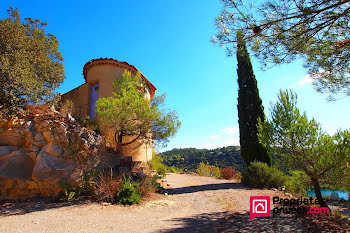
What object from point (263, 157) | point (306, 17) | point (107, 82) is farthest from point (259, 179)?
point (107, 82)

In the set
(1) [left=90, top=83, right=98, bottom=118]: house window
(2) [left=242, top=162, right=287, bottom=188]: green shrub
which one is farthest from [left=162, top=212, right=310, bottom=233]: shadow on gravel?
(1) [left=90, top=83, right=98, bottom=118]: house window

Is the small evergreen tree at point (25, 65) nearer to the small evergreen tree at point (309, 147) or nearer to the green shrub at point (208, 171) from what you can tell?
the small evergreen tree at point (309, 147)

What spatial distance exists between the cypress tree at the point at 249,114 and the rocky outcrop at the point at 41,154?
26.0ft

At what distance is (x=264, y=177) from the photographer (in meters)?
9.41

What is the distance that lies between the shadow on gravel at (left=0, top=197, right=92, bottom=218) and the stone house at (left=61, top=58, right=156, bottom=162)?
17.3ft

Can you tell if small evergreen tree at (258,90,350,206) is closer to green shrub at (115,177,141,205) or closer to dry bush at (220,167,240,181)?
green shrub at (115,177,141,205)

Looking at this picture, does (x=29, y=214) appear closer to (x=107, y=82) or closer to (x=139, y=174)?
(x=139, y=174)

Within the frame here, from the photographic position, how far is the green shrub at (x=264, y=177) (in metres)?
9.30

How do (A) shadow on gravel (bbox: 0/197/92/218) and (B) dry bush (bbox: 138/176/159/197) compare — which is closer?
(A) shadow on gravel (bbox: 0/197/92/218)

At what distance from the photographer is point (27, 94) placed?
7.61 metres

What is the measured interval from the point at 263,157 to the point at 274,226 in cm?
760

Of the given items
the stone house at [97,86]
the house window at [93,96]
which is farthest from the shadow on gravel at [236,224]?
the house window at [93,96]

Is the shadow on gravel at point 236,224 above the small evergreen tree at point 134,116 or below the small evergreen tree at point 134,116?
below

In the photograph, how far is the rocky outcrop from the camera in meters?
6.67
